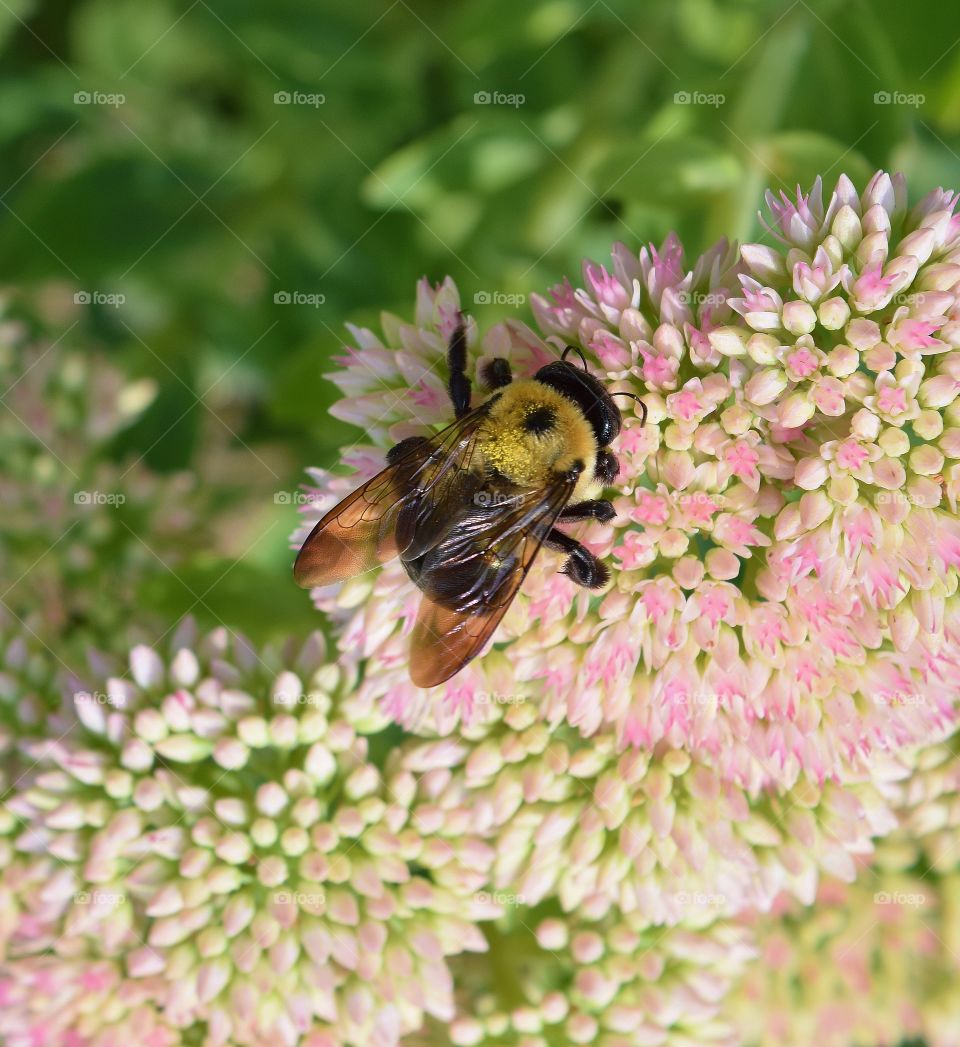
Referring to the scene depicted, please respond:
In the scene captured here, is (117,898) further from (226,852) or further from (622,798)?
(622,798)

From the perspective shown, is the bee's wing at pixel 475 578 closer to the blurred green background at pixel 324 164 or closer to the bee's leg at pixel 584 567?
the bee's leg at pixel 584 567

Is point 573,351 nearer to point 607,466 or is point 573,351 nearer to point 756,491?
point 607,466

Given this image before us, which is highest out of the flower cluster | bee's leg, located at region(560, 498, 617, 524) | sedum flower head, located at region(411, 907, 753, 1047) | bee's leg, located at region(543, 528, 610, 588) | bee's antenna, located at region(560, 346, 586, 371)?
bee's antenna, located at region(560, 346, 586, 371)

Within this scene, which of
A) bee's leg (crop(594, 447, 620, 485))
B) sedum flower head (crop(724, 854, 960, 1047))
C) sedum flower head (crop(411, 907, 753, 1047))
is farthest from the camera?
sedum flower head (crop(724, 854, 960, 1047))

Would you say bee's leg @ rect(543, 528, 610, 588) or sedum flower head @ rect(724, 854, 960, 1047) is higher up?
bee's leg @ rect(543, 528, 610, 588)

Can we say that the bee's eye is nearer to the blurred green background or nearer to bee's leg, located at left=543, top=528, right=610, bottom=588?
bee's leg, located at left=543, top=528, right=610, bottom=588

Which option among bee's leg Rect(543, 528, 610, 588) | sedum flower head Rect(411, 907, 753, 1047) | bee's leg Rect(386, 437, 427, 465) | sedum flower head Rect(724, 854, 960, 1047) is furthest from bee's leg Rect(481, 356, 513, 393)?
sedum flower head Rect(724, 854, 960, 1047)
